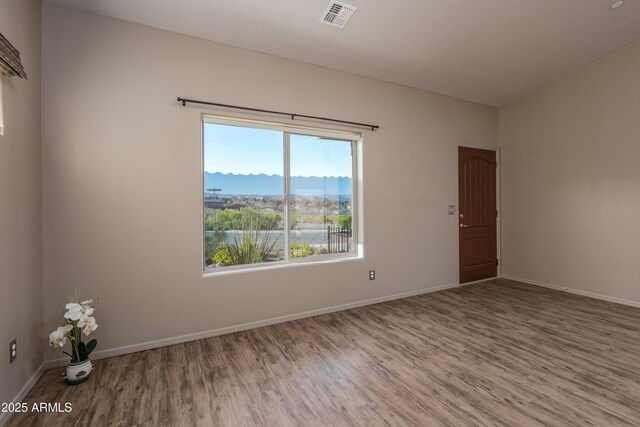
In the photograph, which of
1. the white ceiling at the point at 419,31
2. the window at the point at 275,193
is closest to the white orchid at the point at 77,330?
the window at the point at 275,193

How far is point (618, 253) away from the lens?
387 cm

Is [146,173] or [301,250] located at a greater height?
[146,173]

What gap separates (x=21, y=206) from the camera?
2033mm

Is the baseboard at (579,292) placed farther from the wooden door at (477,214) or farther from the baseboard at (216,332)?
the baseboard at (216,332)

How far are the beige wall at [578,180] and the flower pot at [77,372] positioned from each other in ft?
18.8

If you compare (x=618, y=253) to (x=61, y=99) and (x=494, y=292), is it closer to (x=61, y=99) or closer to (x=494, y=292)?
(x=494, y=292)

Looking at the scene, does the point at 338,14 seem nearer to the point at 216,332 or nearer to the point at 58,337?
the point at 216,332

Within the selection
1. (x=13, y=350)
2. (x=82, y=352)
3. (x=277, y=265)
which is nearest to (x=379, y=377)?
(x=277, y=265)

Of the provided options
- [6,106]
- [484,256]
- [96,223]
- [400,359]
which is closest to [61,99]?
[6,106]

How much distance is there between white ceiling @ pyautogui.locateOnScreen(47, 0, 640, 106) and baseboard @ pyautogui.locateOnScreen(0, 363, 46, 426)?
2853 mm

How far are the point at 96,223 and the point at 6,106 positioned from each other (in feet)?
3.26

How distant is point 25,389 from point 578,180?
20.6ft

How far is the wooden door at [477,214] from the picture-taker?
15.6 feet

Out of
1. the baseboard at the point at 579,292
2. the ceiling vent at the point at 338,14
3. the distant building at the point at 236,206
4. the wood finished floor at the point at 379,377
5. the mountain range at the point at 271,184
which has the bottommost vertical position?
the wood finished floor at the point at 379,377
